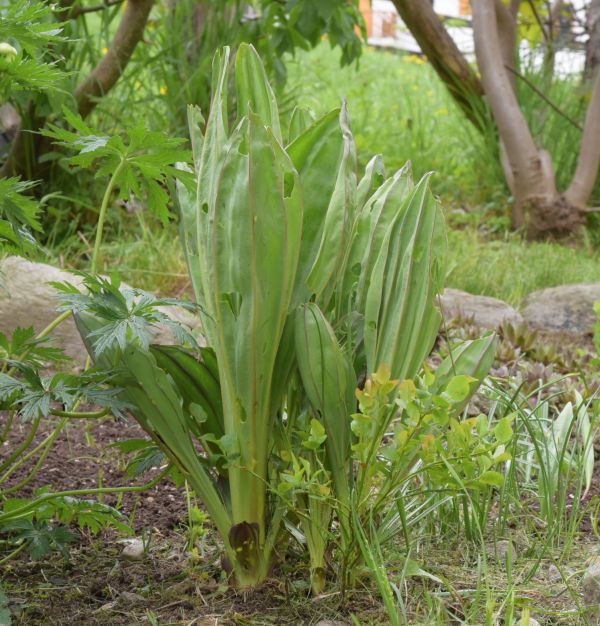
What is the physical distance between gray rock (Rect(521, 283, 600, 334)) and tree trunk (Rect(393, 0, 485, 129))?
6.69 ft

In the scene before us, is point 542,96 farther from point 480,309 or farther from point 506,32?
point 480,309

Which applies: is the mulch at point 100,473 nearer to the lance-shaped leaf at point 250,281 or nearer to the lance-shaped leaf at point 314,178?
the lance-shaped leaf at point 250,281

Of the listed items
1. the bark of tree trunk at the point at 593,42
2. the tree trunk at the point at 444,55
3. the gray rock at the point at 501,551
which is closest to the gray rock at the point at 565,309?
the tree trunk at the point at 444,55

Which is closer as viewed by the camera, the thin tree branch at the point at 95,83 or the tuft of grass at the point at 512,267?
the thin tree branch at the point at 95,83

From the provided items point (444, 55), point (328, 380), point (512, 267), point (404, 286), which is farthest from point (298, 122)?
point (444, 55)

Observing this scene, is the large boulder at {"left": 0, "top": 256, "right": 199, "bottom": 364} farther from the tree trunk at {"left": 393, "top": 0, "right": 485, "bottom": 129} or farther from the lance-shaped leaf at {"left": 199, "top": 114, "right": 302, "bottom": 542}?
the tree trunk at {"left": 393, "top": 0, "right": 485, "bottom": 129}

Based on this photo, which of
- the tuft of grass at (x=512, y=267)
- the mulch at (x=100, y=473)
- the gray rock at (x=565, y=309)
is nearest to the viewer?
the mulch at (x=100, y=473)

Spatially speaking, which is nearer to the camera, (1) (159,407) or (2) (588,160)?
(1) (159,407)

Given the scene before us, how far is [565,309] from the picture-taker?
4.00 m

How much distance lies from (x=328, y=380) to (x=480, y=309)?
2.49 meters

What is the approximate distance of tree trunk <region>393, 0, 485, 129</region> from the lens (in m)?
5.23

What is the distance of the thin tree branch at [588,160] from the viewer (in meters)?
5.48

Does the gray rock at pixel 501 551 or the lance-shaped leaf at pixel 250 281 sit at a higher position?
the lance-shaped leaf at pixel 250 281

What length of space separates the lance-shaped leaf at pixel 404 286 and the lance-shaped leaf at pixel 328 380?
0.25 ft
